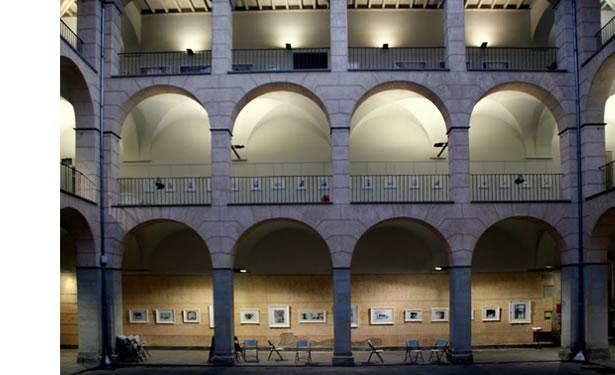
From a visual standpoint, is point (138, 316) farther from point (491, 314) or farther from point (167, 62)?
point (491, 314)

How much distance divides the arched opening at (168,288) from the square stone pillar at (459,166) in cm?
1129

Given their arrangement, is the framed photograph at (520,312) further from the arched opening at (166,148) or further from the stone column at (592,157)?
the arched opening at (166,148)

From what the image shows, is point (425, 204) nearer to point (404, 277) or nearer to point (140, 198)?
point (404, 277)

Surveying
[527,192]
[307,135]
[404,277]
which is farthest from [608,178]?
[307,135]

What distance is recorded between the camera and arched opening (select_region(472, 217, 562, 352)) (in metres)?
26.8

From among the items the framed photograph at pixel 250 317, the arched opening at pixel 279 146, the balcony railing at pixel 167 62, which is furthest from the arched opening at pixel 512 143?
the balcony railing at pixel 167 62

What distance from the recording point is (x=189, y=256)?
2716cm

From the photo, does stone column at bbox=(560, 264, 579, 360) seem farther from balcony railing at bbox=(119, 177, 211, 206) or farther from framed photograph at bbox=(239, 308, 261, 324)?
balcony railing at bbox=(119, 177, 211, 206)

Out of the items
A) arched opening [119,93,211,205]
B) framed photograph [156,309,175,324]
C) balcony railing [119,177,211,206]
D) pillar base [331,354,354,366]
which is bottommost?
pillar base [331,354,354,366]

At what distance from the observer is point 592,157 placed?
72.3 ft

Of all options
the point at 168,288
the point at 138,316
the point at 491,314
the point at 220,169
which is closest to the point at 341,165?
the point at 220,169

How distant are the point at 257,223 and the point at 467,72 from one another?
31.8ft

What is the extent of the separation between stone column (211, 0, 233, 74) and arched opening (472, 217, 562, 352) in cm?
1351

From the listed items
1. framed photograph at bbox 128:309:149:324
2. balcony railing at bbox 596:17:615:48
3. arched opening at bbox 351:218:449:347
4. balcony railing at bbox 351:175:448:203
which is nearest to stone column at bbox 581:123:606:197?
balcony railing at bbox 596:17:615:48
